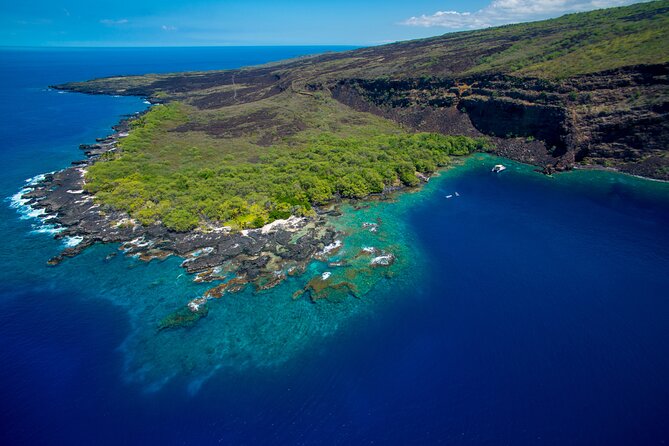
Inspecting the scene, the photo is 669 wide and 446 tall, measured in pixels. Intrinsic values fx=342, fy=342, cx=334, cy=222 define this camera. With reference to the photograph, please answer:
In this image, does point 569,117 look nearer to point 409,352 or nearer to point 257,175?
point 257,175

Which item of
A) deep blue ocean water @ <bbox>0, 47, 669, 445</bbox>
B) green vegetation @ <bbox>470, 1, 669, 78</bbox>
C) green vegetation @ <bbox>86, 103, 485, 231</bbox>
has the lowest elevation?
deep blue ocean water @ <bbox>0, 47, 669, 445</bbox>

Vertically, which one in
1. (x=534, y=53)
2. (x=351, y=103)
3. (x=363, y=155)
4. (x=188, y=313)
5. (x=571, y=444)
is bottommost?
(x=571, y=444)

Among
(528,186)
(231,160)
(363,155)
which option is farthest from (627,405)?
(231,160)

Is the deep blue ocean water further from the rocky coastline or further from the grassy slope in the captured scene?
the grassy slope

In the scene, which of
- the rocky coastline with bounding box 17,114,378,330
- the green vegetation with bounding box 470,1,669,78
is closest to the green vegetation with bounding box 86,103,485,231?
the rocky coastline with bounding box 17,114,378,330

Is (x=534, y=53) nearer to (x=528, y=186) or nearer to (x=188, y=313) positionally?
(x=528, y=186)

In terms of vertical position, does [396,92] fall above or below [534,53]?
below
